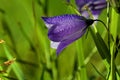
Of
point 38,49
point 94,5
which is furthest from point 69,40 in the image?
point 38,49

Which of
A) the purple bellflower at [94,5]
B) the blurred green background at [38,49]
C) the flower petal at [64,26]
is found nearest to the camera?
the flower petal at [64,26]

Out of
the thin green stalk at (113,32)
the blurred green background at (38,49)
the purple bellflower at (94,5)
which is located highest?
the purple bellflower at (94,5)

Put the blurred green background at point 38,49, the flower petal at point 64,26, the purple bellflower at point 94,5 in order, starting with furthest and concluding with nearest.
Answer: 1. the blurred green background at point 38,49
2. the purple bellflower at point 94,5
3. the flower petal at point 64,26

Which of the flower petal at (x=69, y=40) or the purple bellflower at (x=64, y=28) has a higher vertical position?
the purple bellflower at (x=64, y=28)

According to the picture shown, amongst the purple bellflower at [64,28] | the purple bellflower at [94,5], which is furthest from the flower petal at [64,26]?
the purple bellflower at [94,5]

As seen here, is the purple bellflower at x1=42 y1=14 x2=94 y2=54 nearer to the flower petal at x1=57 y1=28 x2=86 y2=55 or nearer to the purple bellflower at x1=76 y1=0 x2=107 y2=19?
the flower petal at x1=57 y1=28 x2=86 y2=55

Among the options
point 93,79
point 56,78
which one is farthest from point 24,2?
point 93,79

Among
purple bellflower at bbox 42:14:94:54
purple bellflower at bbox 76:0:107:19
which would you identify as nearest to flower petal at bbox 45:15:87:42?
purple bellflower at bbox 42:14:94:54

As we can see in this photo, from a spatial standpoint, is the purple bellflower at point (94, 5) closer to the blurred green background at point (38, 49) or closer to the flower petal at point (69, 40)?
the blurred green background at point (38, 49)
